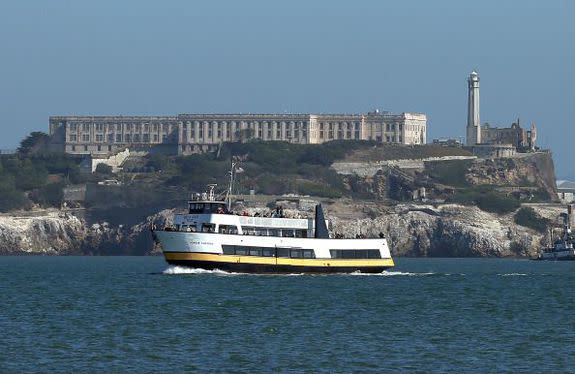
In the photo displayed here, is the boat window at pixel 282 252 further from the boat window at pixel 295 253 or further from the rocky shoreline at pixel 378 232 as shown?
the rocky shoreline at pixel 378 232

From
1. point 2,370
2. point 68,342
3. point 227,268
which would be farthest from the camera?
point 227,268

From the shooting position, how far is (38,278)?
114 metres

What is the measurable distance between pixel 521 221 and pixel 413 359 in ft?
469

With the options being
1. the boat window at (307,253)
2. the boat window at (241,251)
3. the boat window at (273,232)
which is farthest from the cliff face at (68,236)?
the boat window at (241,251)

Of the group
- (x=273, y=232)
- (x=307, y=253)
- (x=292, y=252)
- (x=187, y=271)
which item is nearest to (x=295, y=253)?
(x=292, y=252)

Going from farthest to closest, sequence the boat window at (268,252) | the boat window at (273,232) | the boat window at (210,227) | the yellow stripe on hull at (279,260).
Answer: the boat window at (273,232) < the boat window at (268,252) < the yellow stripe on hull at (279,260) < the boat window at (210,227)

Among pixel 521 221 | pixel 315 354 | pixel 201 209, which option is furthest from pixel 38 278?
pixel 521 221

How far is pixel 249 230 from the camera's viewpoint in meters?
102

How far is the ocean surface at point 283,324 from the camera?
5734 cm

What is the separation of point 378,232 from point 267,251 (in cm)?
8910

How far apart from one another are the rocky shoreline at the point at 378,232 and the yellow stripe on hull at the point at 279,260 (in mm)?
82965

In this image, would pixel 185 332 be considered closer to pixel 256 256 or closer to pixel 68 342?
pixel 68 342

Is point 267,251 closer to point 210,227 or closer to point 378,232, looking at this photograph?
point 210,227

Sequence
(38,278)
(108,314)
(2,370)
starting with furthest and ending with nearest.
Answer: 1. (38,278)
2. (108,314)
3. (2,370)
